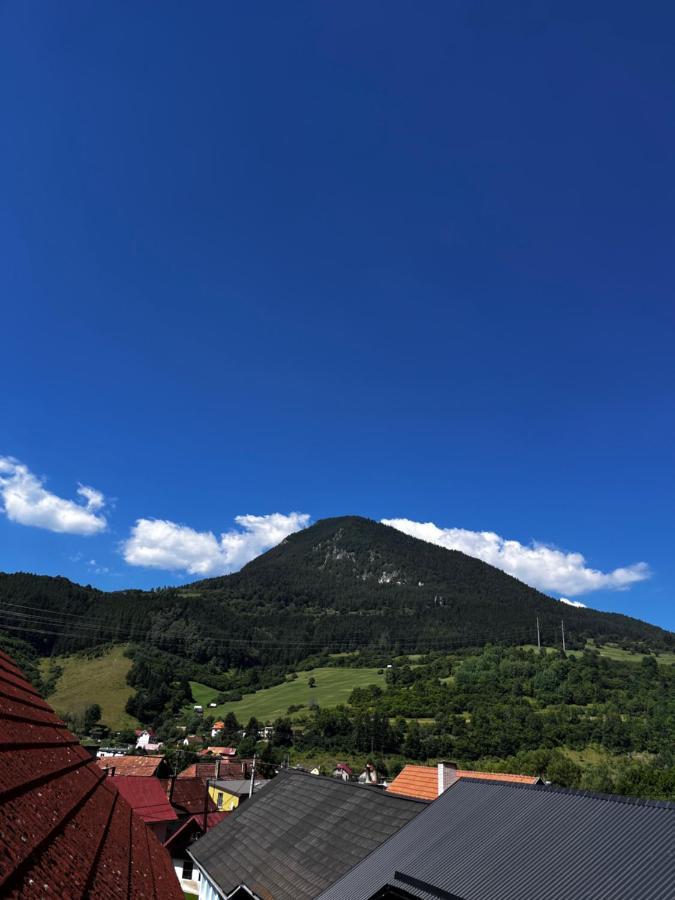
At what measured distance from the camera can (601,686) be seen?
133875mm

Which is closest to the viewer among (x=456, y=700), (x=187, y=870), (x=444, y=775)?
(x=444, y=775)

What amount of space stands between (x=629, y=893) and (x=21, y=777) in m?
10.6

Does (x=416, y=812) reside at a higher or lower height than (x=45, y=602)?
lower

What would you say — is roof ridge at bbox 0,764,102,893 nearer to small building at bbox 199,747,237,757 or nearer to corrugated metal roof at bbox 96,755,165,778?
corrugated metal roof at bbox 96,755,165,778

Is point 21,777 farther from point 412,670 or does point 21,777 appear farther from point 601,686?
point 412,670

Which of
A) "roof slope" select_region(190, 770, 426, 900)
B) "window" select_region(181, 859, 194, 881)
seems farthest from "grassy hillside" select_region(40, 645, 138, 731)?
"roof slope" select_region(190, 770, 426, 900)

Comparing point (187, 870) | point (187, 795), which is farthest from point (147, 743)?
point (187, 870)

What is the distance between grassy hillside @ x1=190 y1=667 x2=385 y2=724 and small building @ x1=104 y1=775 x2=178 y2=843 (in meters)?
97.3

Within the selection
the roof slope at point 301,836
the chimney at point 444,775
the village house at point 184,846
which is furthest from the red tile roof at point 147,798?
the chimney at point 444,775

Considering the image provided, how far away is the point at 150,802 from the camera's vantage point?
117ft

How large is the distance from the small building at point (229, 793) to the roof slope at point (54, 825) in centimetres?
5035

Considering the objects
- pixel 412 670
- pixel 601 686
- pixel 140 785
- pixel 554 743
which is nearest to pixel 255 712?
pixel 412 670

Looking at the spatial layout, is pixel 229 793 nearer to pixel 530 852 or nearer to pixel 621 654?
pixel 530 852

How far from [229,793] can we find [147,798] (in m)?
17.2
